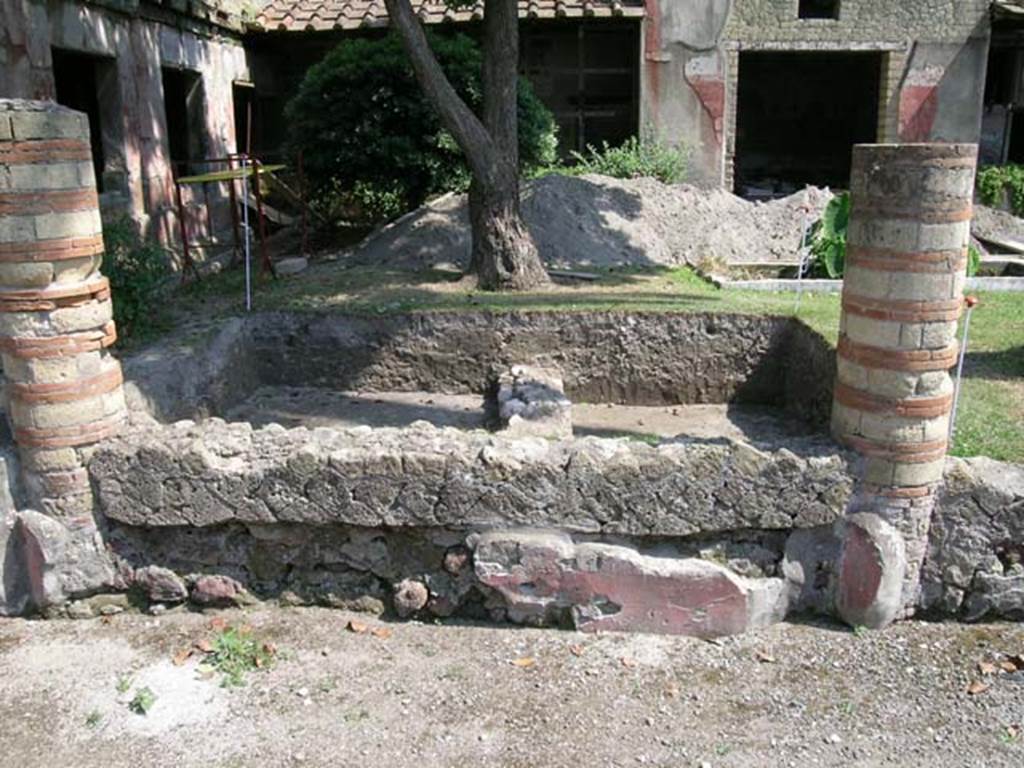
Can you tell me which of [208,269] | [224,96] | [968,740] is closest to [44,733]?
[968,740]

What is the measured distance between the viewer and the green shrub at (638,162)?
15.3 m

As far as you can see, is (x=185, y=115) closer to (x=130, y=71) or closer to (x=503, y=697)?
(x=130, y=71)

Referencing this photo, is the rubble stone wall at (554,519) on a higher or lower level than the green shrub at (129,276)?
lower

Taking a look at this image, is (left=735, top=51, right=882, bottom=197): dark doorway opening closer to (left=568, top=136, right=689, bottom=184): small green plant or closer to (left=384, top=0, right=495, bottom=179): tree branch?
(left=568, top=136, right=689, bottom=184): small green plant

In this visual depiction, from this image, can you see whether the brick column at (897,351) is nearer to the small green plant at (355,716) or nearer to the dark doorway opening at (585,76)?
the small green plant at (355,716)

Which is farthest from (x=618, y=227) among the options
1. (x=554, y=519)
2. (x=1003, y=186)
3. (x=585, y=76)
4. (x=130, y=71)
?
(x=554, y=519)

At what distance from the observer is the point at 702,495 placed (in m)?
4.86

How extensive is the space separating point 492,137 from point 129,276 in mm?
3941

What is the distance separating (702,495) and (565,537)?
73cm

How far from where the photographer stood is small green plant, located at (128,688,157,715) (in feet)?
14.5

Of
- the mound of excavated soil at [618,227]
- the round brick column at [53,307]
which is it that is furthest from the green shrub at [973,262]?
the round brick column at [53,307]

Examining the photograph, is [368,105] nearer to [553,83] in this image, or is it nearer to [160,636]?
[553,83]

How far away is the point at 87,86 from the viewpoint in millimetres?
11430

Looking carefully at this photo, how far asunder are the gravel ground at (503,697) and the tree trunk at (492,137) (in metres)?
5.63
